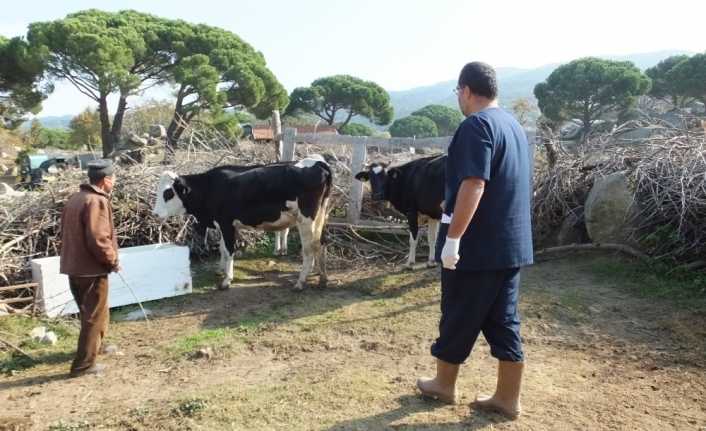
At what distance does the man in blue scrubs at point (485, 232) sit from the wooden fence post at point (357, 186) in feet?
20.3

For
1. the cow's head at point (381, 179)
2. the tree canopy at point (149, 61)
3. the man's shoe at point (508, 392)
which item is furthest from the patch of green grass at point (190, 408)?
the tree canopy at point (149, 61)

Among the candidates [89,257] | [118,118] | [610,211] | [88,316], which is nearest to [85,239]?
[89,257]

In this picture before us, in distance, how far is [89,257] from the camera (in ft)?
15.8

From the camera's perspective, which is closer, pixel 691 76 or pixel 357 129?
pixel 691 76

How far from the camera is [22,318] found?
614cm

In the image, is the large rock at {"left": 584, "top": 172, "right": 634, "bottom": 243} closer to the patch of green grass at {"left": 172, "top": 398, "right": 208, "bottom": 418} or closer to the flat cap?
the patch of green grass at {"left": 172, "top": 398, "right": 208, "bottom": 418}

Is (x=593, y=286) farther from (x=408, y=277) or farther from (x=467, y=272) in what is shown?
(x=467, y=272)

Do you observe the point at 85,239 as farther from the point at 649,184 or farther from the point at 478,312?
the point at 649,184

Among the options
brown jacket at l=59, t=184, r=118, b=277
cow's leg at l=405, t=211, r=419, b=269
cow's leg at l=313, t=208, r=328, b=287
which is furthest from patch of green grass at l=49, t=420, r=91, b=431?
cow's leg at l=405, t=211, r=419, b=269

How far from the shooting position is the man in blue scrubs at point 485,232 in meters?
3.35

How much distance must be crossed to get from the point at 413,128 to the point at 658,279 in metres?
65.2

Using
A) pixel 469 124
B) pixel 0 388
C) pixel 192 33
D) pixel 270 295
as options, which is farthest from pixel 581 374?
pixel 192 33

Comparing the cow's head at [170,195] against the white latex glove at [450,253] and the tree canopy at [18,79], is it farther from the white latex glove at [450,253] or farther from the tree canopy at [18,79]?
the tree canopy at [18,79]

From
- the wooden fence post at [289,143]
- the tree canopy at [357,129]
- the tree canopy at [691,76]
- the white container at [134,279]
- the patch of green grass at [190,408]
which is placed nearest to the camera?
the patch of green grass at [190,408]
